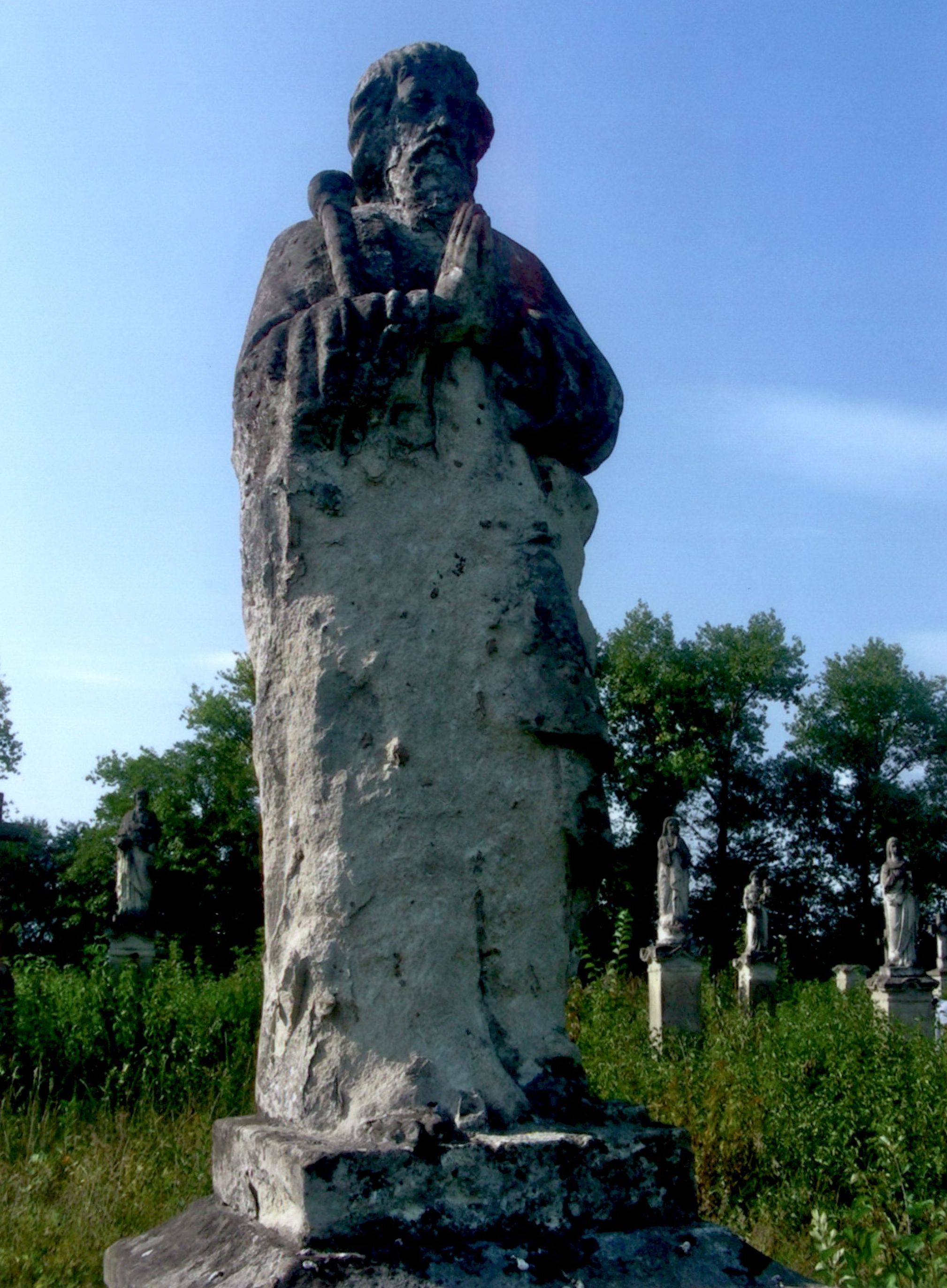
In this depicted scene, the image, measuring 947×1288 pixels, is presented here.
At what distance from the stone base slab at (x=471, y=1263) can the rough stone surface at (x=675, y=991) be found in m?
15.4

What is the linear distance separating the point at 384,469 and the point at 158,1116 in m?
5.18

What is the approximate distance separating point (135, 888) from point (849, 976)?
13.7 meters

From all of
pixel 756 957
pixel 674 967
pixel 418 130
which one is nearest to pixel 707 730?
pixel 756 957

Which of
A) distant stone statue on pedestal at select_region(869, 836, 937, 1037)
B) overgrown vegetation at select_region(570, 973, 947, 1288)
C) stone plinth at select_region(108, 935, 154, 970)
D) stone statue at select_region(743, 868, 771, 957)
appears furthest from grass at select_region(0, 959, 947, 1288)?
stone statue at select_region(743, 868, 771, 957)

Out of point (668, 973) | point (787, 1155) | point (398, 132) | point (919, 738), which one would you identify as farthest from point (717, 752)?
point (398, 132)

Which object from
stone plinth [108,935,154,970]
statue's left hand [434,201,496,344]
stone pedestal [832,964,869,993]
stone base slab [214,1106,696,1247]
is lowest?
stone pedestal [832,964,869,993]

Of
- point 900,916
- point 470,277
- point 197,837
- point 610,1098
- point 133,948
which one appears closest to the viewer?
point 470,277

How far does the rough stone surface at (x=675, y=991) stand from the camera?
1778cm

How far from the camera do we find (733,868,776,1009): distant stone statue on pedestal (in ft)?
71.2

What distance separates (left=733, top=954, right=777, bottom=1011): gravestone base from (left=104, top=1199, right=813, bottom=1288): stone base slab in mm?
19773

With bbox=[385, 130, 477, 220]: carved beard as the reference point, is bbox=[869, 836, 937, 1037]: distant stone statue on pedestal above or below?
below

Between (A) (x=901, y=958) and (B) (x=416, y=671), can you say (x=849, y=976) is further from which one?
(B) (x=416, y=671)

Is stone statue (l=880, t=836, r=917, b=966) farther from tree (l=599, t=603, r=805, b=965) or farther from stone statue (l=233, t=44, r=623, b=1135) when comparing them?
stone statue (l=233, t=44, r=623, b=1135)

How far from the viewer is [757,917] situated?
77.2ft
